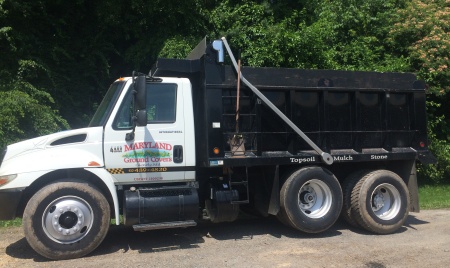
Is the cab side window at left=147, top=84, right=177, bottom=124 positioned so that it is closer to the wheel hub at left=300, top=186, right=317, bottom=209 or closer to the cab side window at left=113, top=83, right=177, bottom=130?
the cab side window at left=113, top=83, right=177, bottom=130

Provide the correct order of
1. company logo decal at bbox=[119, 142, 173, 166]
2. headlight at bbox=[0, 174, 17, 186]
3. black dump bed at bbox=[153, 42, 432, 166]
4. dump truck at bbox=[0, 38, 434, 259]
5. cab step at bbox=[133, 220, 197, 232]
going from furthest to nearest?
1. black dump bed at bbox=[153, 42, 432, 166]
2. company logo decal at bbox=[119, 142, 173, 166]
3. cab step at bbox=[133, 220, 197, 232]
4. dump truck at bbox=[0, 38, 434, 259]
5. headlight at bbox=[0, 174, 17, 186]

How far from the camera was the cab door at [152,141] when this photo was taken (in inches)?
262

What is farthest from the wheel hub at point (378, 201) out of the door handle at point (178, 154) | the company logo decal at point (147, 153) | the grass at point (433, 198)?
the company logo decal at point (147, 153)

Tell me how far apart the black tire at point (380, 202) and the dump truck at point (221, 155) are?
0.06ft

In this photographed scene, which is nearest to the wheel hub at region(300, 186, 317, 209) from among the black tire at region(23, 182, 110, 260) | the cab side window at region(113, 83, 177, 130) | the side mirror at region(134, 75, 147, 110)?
the cab side window at region(113, 83, 177, 130)

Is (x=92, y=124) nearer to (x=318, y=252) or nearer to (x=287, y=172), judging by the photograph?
(x=287, y=172)

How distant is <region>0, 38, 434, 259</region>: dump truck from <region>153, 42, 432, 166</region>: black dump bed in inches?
0.7

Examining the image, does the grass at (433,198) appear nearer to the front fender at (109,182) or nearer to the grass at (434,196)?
the grass at (434,196)

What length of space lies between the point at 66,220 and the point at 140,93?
2.09 meters

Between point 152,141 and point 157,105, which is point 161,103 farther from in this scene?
point 152,141

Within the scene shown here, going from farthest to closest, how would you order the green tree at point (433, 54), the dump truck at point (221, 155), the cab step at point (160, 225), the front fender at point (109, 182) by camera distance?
the green tree at point (433, 54) → the front fender at point (109, 182) → the cab step at point (160, 225) → the dump truck at point (221, 155)

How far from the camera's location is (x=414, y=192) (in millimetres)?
8141

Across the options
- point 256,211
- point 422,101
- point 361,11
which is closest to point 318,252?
point 256,211

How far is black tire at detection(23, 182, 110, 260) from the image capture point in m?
6.08
